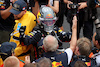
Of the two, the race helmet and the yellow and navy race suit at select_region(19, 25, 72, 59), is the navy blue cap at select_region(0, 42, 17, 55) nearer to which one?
the yellow and navy race suit at select_region(19, 25, 72, 59)

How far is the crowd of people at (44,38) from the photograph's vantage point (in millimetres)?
2904

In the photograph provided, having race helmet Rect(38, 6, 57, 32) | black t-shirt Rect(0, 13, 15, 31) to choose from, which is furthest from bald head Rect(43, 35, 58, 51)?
black t-shirt Rect(0, 13, 15, 31)

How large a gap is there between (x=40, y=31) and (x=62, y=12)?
1993mm

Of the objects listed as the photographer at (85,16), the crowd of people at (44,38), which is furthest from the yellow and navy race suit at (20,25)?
the photographer at (85,16)

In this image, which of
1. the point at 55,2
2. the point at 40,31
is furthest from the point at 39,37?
the point at 55,2

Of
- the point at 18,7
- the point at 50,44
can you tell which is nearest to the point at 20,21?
the point at 18,7

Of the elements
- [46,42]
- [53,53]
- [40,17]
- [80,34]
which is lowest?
[80,34]

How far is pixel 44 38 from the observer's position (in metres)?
3.12

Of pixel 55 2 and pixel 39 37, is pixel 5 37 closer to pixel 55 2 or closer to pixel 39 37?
pixel 39 37

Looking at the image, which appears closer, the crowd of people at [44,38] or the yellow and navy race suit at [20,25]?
the crowd of people at [44,38]

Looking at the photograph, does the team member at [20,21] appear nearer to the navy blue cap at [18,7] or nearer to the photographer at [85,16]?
the navy blue cap at [18,7]

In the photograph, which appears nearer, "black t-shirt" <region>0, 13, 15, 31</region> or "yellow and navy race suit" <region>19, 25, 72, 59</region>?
"yellow and navy race suit" <region>19, 25, 72, 59</region>

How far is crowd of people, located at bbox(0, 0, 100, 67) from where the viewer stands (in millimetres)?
2904

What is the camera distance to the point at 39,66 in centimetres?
244
